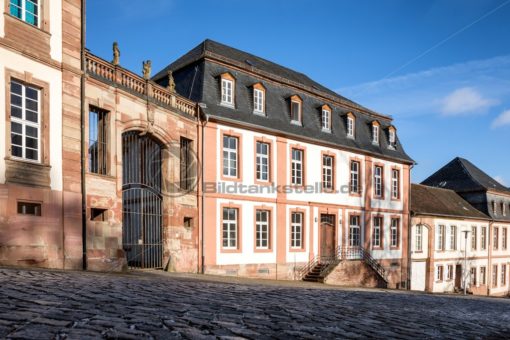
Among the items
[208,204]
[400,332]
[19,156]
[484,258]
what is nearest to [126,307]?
[400,332]

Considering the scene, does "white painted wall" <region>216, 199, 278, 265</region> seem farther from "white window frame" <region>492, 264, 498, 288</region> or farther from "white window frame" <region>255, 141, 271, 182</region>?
"white window frame" <region>492, 264, 498, 288</region>

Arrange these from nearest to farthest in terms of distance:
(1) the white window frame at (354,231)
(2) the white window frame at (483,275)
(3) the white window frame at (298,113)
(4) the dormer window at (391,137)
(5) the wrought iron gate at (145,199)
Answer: (5) the wrought iron gate at (145,199) → (3) the white window frame at (298,113) → (1) the white window frame at (354,231) → (4) the dormer window at (391,137) → (2) the white window frame at (483,275)

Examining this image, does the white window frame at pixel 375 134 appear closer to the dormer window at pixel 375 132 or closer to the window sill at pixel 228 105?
the dormer window at pixel 375 132

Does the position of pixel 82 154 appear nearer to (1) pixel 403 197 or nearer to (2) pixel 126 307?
(2) pixel 126 307

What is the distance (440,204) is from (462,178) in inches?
316

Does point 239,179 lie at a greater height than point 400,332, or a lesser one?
greater

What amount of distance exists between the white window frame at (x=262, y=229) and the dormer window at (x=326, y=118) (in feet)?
20.4

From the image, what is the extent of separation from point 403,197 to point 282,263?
11.4 m

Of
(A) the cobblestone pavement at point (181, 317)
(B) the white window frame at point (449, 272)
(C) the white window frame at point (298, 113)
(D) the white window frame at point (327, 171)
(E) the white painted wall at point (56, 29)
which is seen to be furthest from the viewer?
(B) the white window frame at point (449, 272)

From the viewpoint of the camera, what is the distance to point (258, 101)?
66.0 ft

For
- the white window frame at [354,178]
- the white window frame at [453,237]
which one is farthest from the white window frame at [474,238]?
the white window frame at [354,178]

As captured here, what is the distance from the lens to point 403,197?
2741 centimetres

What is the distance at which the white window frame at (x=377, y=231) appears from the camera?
2531 centimetres

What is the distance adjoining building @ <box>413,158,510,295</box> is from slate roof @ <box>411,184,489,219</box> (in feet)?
3.74
